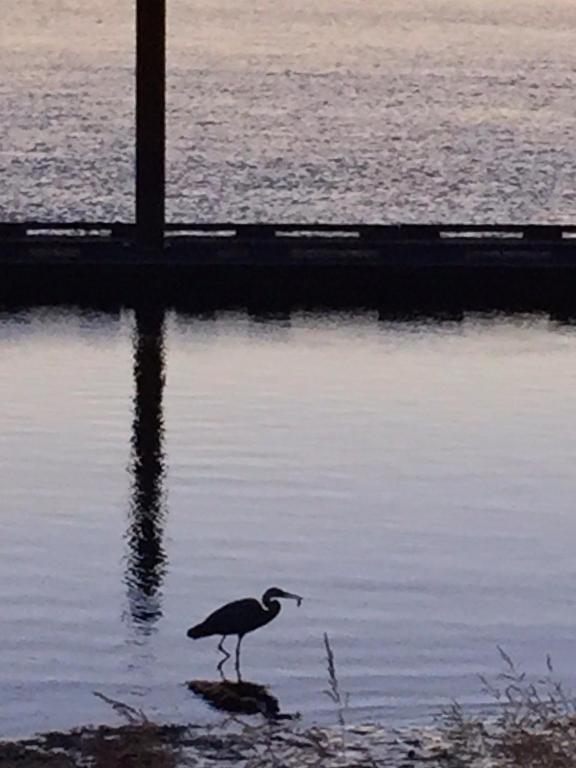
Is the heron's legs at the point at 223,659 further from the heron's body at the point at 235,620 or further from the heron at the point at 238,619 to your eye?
the heron's body at the point at 235,620

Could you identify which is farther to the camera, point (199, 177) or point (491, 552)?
point (199, 177)

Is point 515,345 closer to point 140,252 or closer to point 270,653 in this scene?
point 140,252

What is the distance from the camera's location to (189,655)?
14.4 m

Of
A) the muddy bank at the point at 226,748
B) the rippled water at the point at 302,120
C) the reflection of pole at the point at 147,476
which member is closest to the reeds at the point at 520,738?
the muddy bank at the point at 226,748

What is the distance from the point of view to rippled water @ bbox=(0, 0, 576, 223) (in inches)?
2515

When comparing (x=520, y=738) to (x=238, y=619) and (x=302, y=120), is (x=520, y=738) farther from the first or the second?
(x=302, y=120)

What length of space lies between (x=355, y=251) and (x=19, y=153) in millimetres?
46776

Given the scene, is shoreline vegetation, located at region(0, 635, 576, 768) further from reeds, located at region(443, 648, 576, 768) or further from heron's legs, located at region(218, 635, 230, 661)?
heron's legs, located at region(218, 635, 230, 661)

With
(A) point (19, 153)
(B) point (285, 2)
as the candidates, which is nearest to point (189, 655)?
(A) point (19, 153)

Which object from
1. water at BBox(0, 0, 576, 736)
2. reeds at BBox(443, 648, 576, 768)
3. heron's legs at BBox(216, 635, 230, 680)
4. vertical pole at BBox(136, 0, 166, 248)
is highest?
vertical pole at BBox(136, 0, 166, 248)

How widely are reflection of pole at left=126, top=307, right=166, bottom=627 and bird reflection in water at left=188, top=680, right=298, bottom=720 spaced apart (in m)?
1.63

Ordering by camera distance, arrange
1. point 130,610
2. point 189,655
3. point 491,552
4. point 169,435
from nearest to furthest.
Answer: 1. point 189,655
2. point 130,610
3. point 491,552
4. point 169,435

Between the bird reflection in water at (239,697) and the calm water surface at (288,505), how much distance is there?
0.14 meters

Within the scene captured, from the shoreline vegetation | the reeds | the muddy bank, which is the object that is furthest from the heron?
the reeds
